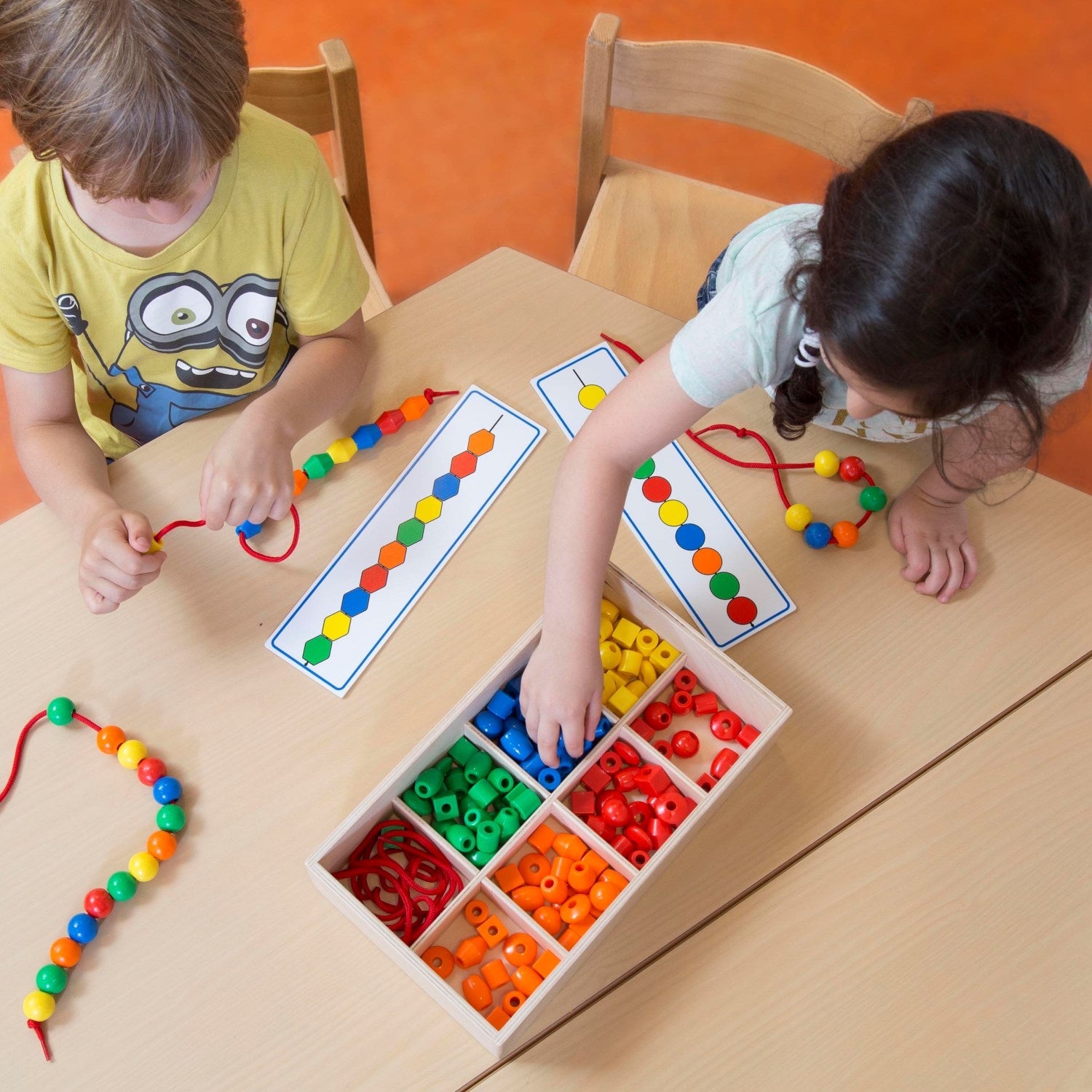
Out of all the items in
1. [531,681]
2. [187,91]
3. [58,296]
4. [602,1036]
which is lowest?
[602,1036]

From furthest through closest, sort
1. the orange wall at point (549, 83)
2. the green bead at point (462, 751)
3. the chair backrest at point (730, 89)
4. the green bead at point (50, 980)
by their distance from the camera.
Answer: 1. the orange wall at point (549, 83)
2. the chair backrest at point (730, 89)
3. the green bead at point (462, 751)
4. the green bead at point (50, 980)

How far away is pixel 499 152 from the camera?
6.18ft

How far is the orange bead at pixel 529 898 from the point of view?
2.31 ft

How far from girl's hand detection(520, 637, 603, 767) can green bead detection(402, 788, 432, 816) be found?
0.10 m

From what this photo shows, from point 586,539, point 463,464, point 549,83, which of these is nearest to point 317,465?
point 463,464

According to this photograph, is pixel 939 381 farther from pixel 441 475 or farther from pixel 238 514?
pixel 238 514

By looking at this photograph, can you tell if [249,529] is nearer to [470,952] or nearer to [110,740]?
[110,740]

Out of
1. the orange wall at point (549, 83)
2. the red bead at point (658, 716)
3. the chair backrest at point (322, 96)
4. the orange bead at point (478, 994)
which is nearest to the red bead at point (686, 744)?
the red bead at point (658, 716)

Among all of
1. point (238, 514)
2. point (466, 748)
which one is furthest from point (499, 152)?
point (466, 748)

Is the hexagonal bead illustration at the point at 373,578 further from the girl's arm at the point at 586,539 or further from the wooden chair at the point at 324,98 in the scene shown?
the wooden chair at the point at 324,98

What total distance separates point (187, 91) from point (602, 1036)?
0.69 m

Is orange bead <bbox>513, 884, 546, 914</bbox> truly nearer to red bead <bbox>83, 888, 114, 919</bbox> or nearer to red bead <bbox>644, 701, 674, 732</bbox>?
red bead <bbox>644, 701, 674, 732</bbox>

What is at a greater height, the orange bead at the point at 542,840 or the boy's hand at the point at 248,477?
the boy's hand at the point at 248,477

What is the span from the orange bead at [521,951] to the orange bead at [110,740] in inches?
13.2
